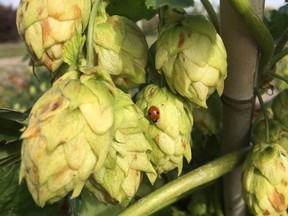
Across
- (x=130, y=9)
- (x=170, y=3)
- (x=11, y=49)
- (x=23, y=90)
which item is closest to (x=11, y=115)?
(x=130, y=9)

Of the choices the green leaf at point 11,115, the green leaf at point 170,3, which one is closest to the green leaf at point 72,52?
the green leaf at point 170,3

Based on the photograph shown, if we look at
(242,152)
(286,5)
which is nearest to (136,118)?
(242,152)

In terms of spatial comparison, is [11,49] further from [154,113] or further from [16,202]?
[154,113]

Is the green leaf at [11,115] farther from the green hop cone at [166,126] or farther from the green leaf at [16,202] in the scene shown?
the green hop cone at [166,126]

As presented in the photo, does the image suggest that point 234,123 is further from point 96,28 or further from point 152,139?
point 96,28

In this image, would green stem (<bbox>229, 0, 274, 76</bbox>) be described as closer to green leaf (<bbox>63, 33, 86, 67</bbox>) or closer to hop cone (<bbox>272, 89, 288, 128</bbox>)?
hop cone (<bbox>272, 89, 288, 128</bbox>)
